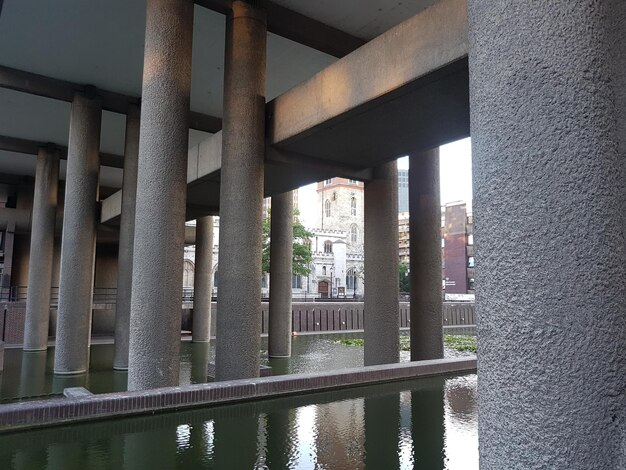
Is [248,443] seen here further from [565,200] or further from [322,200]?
[322,200]

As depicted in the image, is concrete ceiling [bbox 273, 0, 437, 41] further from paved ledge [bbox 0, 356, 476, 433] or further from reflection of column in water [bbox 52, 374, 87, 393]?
reflection of column in water [bbox 52, 374, 87, 393]

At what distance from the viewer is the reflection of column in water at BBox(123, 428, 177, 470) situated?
18.7ft

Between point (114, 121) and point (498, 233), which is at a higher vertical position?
point (114, 121)

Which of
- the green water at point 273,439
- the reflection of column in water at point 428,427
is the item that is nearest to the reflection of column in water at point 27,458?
the green water at point 273,439

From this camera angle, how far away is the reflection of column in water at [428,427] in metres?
5.88

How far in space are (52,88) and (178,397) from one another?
10774 millimetres

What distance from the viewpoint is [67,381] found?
12570 millimetres

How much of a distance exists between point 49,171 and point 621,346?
20594 mm

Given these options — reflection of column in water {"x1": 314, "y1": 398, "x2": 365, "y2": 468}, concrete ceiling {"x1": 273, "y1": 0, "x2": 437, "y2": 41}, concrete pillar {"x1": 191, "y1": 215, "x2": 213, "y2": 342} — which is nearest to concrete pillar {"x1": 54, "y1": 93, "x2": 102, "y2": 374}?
concrete ceiling {"x1": 273, "y1": 0, "x2": 437, "y2": 41}

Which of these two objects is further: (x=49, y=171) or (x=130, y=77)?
(x=49, y=171)

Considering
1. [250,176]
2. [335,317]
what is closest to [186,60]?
[250,176]

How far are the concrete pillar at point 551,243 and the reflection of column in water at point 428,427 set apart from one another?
466 centimetres

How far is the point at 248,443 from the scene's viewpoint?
6.42m

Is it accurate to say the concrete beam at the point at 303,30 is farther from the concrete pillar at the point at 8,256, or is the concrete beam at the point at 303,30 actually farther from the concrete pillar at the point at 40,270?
the concrete pillar at the point at 8,256
